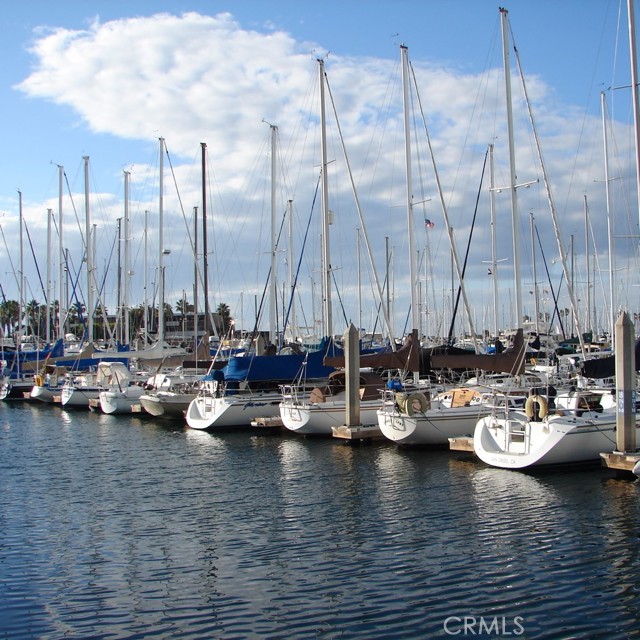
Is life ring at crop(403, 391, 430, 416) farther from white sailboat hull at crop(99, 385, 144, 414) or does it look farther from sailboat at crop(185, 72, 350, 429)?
white sailboat hull at crop(99, 385, 144, 414)

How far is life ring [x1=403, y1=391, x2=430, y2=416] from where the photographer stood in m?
26.3

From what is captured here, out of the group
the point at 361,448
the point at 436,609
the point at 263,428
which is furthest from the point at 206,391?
the point at 436,609

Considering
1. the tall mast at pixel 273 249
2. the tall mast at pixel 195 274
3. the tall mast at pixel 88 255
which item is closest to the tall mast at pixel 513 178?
the tall mast at pixel 273 249

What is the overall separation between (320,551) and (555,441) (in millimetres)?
9485

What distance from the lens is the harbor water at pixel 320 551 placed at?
10.8 m

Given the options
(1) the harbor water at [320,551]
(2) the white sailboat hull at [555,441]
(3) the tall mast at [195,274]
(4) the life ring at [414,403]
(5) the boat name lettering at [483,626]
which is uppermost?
(3) the tall mast at [195,274]

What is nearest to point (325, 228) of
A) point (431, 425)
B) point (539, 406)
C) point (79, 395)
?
point (431, 425)

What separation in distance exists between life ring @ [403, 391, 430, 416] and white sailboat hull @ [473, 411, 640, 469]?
433 cm

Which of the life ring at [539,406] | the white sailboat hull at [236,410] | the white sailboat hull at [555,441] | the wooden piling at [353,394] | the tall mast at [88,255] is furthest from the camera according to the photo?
the tall mast at [88,255]

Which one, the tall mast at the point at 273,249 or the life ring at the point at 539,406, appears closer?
the life ring at the point at 539,406

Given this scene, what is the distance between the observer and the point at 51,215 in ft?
217

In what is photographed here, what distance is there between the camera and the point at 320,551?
1423 cm

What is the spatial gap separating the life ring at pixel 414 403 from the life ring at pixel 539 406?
17.0ft

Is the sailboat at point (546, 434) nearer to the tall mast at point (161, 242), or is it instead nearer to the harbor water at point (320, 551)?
the harbor water at point (320, 551)
